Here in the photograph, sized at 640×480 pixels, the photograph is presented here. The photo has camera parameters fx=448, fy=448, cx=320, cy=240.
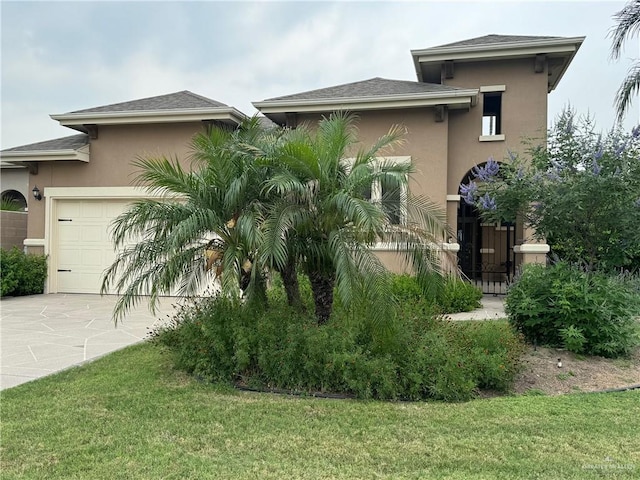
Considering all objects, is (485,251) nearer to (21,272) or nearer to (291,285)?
(291,285)

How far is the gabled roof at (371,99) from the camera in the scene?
1089 cm

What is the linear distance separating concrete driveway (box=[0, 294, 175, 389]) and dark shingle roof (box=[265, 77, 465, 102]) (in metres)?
6.54

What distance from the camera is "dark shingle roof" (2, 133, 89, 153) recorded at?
1279cm

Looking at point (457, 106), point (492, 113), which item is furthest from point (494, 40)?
point (457, 106)

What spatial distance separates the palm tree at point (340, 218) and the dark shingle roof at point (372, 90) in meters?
5.80

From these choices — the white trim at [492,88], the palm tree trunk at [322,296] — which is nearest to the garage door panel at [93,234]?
the palm tree trunk at [322,296]

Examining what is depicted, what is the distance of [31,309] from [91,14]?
8.18 metres

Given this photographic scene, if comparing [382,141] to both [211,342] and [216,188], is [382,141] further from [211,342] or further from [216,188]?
[211,342]

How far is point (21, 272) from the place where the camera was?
12164 mm

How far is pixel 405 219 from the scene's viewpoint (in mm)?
5852

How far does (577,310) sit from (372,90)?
25.1 ft

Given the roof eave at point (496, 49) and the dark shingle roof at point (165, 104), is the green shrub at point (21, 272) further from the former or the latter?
the roof eave at point (496, 49)

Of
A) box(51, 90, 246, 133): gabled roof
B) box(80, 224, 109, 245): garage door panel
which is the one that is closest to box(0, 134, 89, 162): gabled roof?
box(51, 90, 246, 133): gabled roof

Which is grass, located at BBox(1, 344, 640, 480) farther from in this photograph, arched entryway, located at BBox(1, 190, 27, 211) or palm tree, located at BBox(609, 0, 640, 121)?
arched entryway, located at BBox(1, 190, 27, 211)
